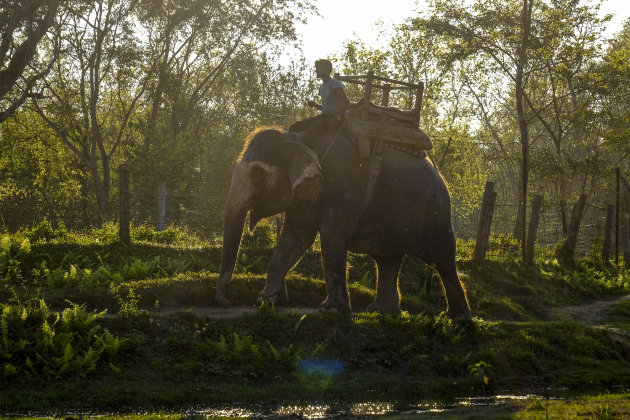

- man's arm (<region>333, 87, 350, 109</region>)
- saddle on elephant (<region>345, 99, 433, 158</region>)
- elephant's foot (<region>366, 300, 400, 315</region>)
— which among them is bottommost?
elephant's foot (<region>366, 300, 400, 315</region>)

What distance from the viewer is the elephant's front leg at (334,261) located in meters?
10.4

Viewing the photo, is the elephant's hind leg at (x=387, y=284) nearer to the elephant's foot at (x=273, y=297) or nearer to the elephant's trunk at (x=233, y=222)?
the elephant's foot at (x=273, y=297)

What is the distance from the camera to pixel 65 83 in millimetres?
33031

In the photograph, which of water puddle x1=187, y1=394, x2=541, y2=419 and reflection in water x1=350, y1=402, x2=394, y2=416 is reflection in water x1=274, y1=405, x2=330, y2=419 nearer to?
water puddle x1=187, y1=394, x2=541, y2=419

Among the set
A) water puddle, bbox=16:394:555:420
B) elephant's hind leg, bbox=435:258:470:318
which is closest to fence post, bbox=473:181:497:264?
elephant's hind leg, bbox=435:258:470:318

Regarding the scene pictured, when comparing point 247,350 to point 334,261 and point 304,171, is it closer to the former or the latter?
point 334,261

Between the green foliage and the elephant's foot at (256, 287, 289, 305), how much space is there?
2.53 m

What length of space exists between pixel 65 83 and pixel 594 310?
85.1 ft

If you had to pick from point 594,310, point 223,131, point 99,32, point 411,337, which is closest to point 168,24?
point 99,32

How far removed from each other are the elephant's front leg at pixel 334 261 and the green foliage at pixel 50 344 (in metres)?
3.18

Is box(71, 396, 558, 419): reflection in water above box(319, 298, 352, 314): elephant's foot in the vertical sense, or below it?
below

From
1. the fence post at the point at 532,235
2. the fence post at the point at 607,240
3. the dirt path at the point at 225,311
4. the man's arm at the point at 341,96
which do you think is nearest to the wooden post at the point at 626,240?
the fence post at the point at 607,240

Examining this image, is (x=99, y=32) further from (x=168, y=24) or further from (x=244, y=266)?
(x=244, y=266)

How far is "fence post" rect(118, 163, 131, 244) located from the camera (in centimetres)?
1603
